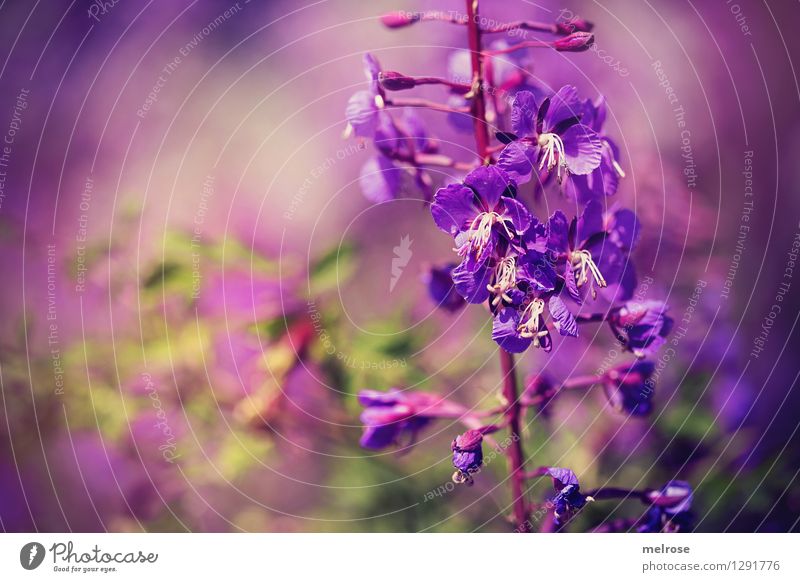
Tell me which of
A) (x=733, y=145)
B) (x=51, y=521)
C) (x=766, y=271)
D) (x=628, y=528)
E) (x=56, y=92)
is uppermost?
(x=56, y=92)

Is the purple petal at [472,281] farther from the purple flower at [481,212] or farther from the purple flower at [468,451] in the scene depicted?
the purple flower at [468,451]

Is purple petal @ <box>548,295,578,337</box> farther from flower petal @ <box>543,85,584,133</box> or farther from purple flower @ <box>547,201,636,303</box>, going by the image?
flower petal @ <box>543,85,584,133</box>

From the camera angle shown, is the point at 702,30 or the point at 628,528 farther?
the point at 702,30

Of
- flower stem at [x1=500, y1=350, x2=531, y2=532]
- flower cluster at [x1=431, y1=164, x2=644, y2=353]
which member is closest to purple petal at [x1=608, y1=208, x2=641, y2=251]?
flower cluster at [x1=431, y1=164, x2=644, y2=353]

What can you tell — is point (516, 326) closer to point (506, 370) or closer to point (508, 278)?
point (508, 278)

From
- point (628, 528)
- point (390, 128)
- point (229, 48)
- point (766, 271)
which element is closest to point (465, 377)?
point (628, 528)

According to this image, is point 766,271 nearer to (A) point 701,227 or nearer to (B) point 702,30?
(A) point 701,227
